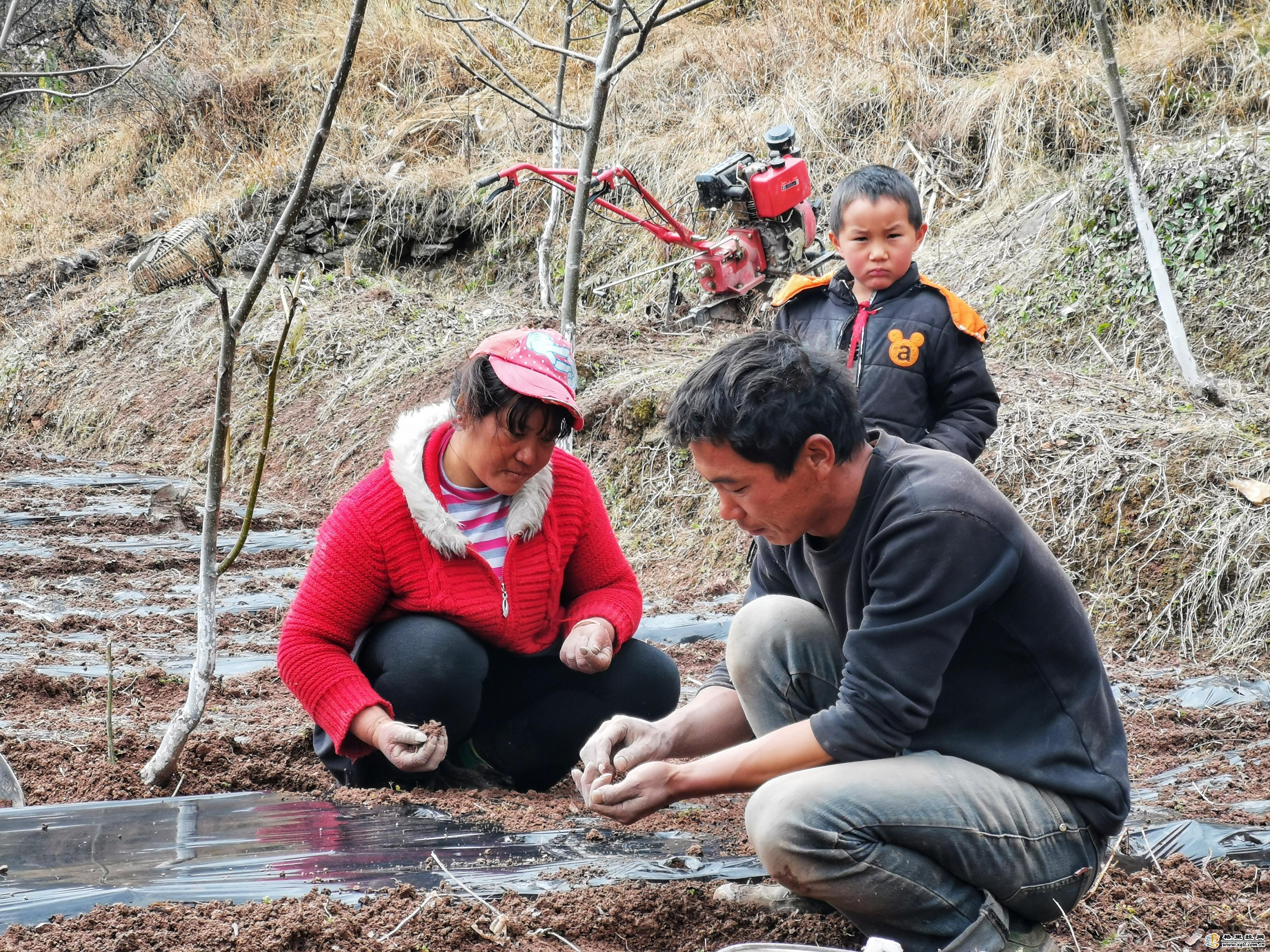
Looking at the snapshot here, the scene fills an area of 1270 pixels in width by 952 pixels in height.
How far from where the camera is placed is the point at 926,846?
1553mm

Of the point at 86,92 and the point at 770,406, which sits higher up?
the point at 86,92

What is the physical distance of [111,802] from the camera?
2.01m

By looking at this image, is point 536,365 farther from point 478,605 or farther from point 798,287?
point 798,287

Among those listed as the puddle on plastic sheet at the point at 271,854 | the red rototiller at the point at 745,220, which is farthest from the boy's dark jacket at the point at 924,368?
the red rototiller at the point at 745,220

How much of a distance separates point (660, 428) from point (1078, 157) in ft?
10.4

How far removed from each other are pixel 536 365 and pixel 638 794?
0.91 metres

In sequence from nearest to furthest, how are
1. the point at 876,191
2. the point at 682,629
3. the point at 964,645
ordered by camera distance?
the point at 964,645 < the point at 876,191 < the point at 682,629

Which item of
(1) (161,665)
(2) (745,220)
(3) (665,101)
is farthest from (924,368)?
(3) (665,101)

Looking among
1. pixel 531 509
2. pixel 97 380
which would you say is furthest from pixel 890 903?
pixel 97 380

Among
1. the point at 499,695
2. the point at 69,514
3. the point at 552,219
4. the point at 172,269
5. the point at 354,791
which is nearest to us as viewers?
the point at 354,791

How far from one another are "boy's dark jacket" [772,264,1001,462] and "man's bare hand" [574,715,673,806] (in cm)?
119

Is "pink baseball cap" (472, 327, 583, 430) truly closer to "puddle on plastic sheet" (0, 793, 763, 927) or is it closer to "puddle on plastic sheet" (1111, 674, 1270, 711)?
"puddle on plastic sheet" (0, 793, 763, 927)

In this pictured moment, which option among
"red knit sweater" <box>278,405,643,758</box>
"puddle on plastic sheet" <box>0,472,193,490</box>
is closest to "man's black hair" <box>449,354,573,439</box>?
"red knit sweater" <box>278,405,643,758</box>

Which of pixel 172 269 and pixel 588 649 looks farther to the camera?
pixel 172 269
